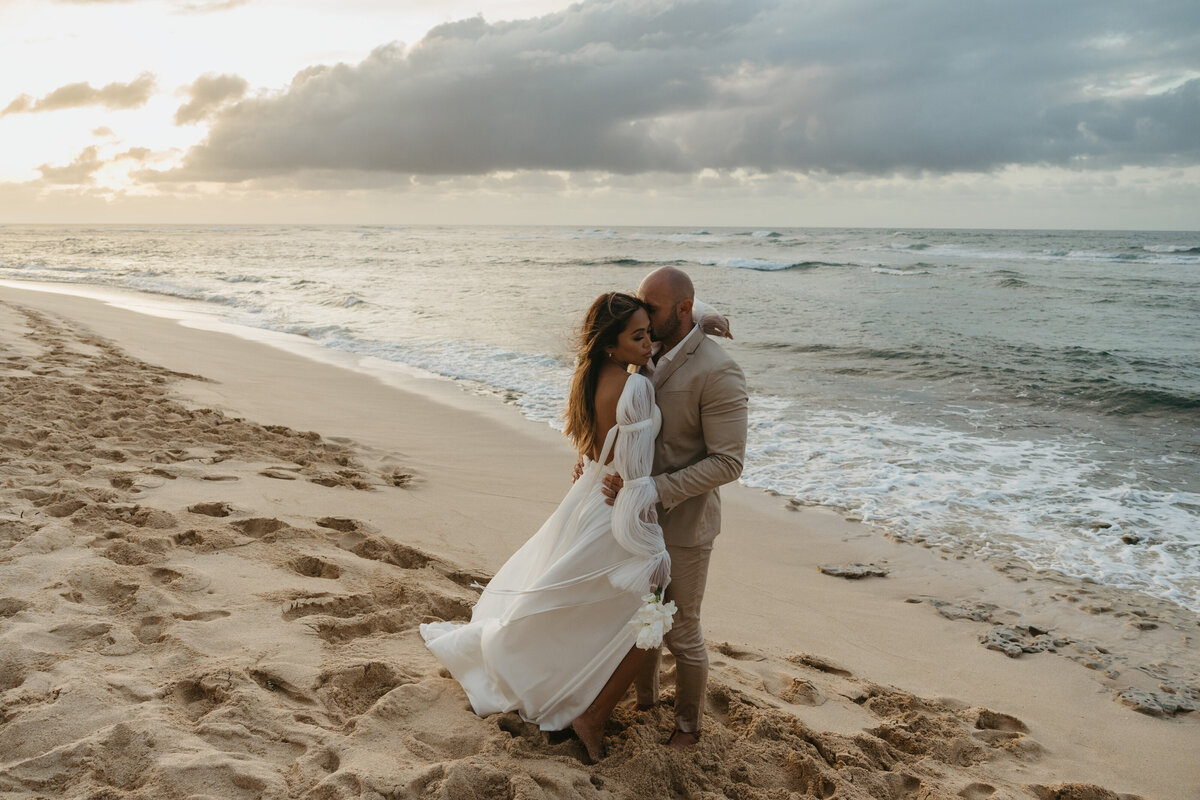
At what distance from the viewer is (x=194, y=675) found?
3088mm

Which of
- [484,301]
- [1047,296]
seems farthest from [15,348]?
[1047,296]


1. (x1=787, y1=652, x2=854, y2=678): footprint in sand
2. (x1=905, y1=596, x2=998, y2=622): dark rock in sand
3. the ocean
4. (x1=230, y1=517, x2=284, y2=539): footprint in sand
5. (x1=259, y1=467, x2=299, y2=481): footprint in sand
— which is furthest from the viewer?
the ocean

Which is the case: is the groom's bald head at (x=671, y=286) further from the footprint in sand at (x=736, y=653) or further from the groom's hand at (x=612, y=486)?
the footprint in sand at (x=736, y=653)

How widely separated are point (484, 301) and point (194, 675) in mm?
19285

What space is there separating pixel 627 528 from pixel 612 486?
177 mm

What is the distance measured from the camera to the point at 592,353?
2916 mm

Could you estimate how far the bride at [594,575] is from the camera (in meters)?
2.83

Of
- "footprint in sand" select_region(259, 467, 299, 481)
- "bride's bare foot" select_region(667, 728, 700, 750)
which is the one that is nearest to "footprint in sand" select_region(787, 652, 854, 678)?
"bride's bare foot" select_region(667, 728, 700, 750)

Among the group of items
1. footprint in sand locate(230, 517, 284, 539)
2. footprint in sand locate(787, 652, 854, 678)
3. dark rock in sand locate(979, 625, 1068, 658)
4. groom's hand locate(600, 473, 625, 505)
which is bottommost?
dark rock in sand locate(979, 625, 1068, 658)

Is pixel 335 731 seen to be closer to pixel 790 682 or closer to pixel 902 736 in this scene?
pixel 790 682

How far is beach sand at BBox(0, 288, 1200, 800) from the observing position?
2.77 meters

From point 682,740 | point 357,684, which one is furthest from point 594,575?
point 357,684

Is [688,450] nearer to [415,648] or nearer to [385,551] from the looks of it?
[415,648]

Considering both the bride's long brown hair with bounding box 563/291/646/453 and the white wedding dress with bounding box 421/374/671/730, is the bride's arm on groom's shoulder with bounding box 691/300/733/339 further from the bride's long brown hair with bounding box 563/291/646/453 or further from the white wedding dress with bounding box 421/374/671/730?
the white wedding dress with bounding box 421/374/671/730
